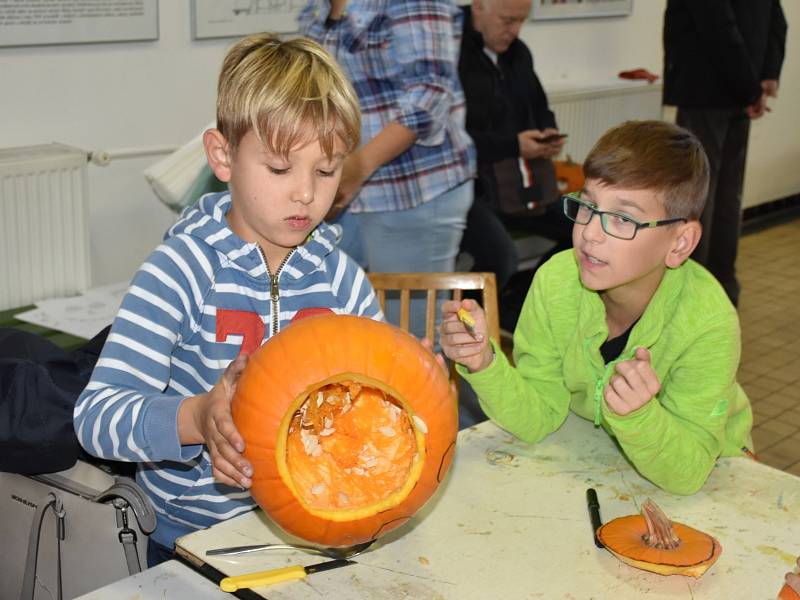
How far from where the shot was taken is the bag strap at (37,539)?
1471 mm

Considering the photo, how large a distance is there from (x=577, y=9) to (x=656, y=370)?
11.9 feet

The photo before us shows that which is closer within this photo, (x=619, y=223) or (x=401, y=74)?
(x=619, y=223)

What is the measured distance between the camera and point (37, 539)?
4.91 ft

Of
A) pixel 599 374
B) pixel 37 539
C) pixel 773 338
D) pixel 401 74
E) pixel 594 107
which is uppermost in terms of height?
pixel 401 74

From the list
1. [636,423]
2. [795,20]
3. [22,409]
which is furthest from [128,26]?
[795,20]

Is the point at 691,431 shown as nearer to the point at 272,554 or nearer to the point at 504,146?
the point at 272,554

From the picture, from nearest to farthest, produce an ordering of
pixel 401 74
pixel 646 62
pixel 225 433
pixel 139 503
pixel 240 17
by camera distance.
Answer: pixel 225 433 → pixel 139 503 → pixel 401 74 → pixel 240 17 → pixel 646 62

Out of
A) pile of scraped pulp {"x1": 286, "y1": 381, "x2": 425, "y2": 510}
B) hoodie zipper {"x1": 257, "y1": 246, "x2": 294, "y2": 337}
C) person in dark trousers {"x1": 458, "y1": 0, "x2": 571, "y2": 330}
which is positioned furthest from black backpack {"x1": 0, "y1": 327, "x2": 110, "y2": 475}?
person in dark trousers {"x1": 458, "y1": 0, "x2": 571, "y2": 330}

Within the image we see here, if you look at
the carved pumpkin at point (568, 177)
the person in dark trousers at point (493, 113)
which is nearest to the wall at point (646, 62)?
the carved pumpkin at point (568, 177)

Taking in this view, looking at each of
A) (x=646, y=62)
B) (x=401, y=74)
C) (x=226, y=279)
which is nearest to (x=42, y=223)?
(x=401, y=74)

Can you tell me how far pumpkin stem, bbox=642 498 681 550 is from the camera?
1229 millimetres

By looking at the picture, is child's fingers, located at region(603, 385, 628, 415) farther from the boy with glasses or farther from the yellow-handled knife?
the yellow-handled knife

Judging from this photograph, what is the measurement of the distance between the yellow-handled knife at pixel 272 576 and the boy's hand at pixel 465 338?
1.40ft

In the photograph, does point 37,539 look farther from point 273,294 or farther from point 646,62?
point 646,62
